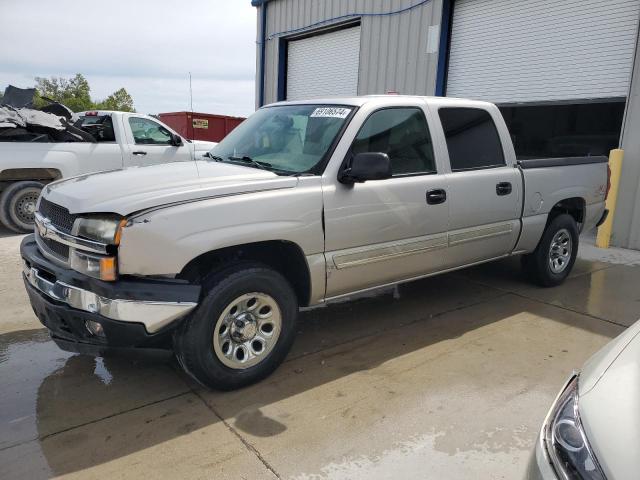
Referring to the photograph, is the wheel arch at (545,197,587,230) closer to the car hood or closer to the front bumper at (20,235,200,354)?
the car hood

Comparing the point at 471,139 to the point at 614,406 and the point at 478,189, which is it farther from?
the point at 614,406

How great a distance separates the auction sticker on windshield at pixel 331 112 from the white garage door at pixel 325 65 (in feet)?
27.3

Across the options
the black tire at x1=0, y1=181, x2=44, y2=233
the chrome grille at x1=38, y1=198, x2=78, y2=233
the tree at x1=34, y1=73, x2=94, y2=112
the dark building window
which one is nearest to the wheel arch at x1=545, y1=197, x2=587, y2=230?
the chrome grille at x1=38, y1=198, x2=78, y2=233

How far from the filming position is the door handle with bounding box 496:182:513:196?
15.4 feet

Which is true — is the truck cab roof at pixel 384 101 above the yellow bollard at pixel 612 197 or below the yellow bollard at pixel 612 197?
above

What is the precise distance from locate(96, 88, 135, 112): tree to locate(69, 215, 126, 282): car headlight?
4260cm

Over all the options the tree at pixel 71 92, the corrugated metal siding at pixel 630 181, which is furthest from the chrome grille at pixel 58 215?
the tree at pixel 71 92

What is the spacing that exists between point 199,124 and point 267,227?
1555 centimetres

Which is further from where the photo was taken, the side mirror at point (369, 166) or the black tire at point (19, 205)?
the black tire at point (19, 205)

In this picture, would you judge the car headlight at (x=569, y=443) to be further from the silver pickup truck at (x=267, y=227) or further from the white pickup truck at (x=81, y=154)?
the white pickup truck at (x=81, y=154)

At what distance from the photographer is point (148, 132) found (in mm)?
9391

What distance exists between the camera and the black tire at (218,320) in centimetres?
305

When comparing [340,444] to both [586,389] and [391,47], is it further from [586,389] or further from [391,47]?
[391,47]

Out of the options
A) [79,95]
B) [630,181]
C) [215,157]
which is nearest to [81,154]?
[215,157]
